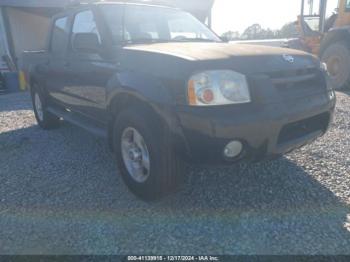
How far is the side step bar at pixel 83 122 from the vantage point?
3395 mm

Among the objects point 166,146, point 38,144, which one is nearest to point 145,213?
point 166,146

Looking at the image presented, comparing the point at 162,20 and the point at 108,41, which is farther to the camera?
the point at 162,20

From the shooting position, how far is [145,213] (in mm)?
2627

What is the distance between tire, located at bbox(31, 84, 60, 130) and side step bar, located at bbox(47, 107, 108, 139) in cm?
30

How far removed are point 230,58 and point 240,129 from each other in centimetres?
59

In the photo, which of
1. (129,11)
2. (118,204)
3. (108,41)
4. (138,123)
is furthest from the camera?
(129,11)

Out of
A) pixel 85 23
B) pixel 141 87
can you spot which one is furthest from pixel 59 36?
pixel 141 87

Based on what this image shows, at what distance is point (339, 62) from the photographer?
7980 mm

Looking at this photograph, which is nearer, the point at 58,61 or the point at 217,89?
the point at 217,89

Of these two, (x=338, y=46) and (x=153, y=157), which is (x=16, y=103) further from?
(x=338, y=46)

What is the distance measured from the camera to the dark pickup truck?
Result: 219 cm

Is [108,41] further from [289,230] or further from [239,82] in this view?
[289,230]

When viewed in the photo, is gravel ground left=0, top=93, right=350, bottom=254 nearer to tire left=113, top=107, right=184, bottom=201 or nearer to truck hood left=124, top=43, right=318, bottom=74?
tire left=113, top=107, right=184, bottom=201

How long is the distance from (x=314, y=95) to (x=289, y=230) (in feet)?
3.80
